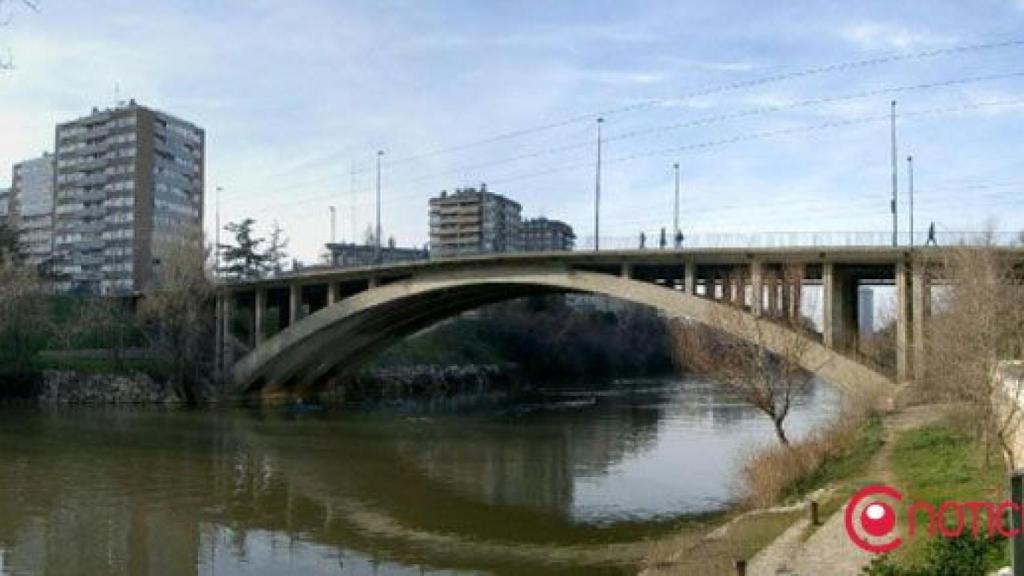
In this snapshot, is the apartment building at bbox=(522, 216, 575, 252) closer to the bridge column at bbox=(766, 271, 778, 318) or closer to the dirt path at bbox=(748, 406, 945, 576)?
the bridge column at bbox=(766, 271, 778, 318)

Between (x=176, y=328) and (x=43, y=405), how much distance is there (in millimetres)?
8466

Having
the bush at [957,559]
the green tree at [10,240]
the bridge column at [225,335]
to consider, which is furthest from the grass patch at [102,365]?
the bush at [957,559]

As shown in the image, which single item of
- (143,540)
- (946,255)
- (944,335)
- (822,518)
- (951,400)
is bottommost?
(143,540)

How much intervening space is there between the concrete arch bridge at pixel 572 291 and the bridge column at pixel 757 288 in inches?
3.0

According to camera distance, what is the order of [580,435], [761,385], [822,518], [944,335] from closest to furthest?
[822,518], [944,335], [761,385], [580,435]

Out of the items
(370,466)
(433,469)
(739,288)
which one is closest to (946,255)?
(739,288)

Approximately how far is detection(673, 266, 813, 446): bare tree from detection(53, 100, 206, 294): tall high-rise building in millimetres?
90777

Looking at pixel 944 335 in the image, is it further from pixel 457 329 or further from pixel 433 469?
pixel 457 329

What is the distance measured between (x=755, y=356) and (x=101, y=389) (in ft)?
146

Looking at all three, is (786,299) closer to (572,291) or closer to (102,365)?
(572,291)

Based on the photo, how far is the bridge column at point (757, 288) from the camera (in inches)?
1437

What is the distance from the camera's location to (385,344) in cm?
6512

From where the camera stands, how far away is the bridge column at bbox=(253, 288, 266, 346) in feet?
206

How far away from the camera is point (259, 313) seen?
6278 cm
